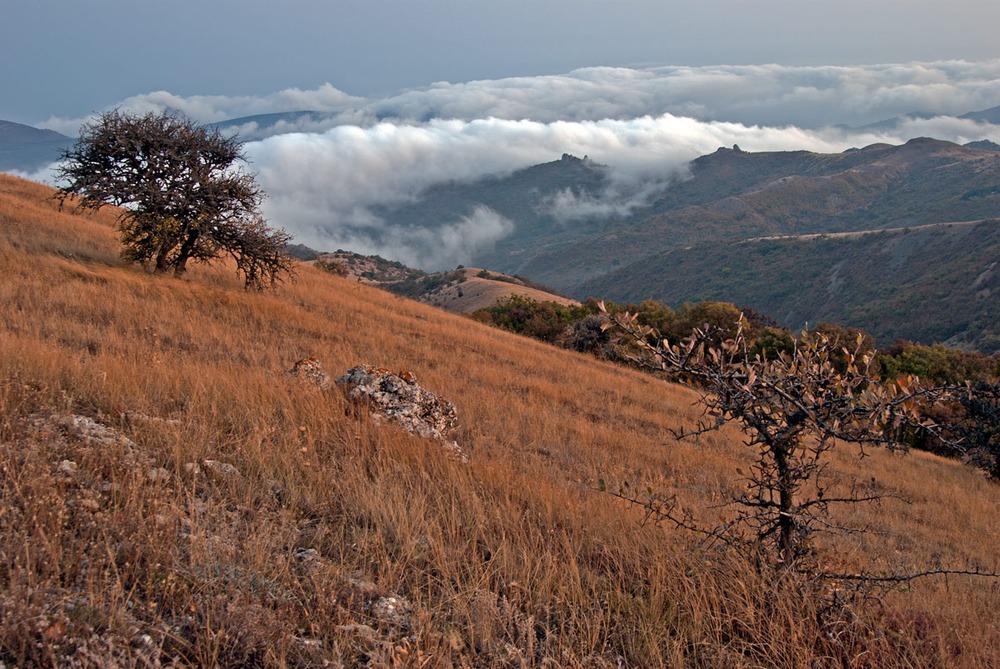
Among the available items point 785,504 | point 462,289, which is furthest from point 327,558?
point 462,289

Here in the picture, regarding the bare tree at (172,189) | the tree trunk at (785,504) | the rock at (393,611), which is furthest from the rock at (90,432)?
the bare tree at (172,189)

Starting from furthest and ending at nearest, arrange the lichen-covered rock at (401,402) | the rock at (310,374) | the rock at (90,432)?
the rock at (310,374) < the lichen-covered rock at (401,402) < the rock at (90,432)

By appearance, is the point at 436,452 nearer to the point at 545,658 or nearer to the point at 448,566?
the point at 448,566

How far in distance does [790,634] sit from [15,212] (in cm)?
2228

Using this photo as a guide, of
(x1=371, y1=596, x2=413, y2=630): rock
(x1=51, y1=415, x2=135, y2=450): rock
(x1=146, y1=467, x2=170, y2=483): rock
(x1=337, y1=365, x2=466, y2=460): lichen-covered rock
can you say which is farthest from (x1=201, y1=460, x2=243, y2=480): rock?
(x1=337, y1=365, x2=466, y2=460): lichen-covered rock

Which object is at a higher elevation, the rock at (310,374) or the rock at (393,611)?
the rock at (310,374)

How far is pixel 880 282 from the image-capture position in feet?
461

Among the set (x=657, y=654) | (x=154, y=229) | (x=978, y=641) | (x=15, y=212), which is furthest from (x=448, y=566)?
(x=15, y=212)

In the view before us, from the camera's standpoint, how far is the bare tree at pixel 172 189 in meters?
14.0

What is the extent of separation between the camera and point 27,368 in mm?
4711

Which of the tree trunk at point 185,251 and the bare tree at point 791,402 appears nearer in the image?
the bare tree at point 791,402

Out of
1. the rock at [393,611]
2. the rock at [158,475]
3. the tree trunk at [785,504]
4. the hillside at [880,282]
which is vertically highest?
the hillside at [880,282]

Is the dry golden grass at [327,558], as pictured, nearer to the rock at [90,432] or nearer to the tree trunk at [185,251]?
the rock at [90,432]

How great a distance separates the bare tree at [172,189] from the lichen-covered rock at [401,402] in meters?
10.4
